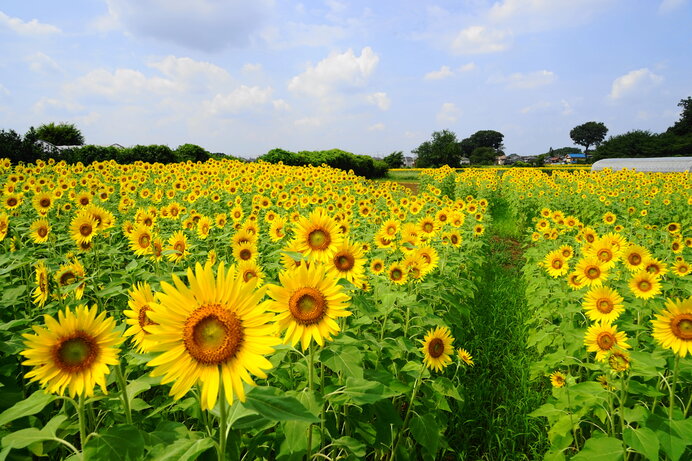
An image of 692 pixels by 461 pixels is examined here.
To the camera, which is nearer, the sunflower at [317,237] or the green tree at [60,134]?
the sunflower at [317,237]

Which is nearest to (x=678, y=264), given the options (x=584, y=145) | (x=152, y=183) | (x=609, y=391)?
(x=609, y=391)

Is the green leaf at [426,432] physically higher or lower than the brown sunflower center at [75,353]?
lower

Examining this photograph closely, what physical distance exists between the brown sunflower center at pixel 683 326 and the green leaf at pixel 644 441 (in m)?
0.56

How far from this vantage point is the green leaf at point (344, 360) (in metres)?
1.72

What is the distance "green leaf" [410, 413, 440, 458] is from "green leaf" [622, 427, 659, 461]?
1003mm

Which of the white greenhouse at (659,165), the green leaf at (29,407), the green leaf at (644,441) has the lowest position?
the green leaf at (644,441)

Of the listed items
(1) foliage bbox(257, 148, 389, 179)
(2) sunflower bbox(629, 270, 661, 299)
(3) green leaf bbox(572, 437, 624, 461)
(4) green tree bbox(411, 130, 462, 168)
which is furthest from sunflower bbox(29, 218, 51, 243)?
(4) green tree bbox(411, 130, 462, 168)

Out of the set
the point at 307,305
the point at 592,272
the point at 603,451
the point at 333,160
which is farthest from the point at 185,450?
the point at 333,160

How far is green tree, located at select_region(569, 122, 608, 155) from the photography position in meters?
118

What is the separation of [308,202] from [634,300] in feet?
15.1

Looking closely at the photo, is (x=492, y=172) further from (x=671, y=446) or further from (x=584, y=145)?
(x=584, y=145)

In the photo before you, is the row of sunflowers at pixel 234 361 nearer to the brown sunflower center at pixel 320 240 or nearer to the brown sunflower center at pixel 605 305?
the brown sunflower center at pixel 320 240

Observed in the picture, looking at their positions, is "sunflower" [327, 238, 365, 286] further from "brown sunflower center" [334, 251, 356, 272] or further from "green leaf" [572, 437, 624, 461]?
"green leaf" [572, 437, 624, 461]

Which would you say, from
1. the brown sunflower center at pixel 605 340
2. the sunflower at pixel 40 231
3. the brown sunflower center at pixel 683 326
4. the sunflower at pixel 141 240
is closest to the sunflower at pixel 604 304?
the brown sunflower center at pixel 605 340
